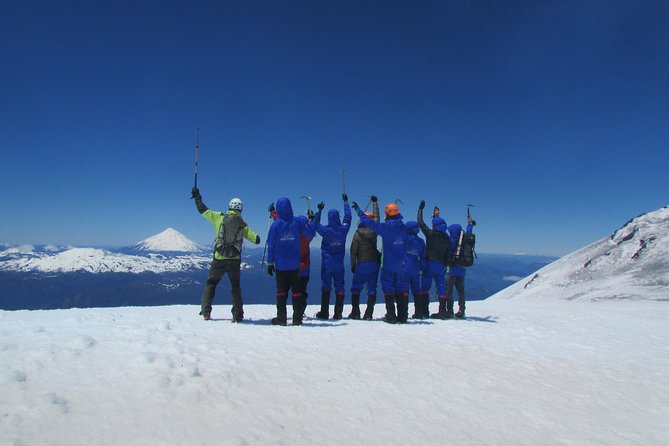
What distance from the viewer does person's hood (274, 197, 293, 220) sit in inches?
348

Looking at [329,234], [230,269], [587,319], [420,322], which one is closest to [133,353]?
[230,269]

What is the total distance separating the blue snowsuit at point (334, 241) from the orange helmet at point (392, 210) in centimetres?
121

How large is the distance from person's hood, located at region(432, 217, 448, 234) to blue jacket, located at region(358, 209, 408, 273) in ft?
7.58

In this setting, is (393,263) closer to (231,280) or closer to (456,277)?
(456,277)

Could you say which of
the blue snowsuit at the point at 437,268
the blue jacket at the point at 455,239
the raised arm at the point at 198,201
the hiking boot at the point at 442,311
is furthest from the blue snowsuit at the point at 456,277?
the raised arm at the point at 198,201

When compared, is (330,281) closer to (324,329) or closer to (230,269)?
(324,329)

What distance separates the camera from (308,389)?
462 centimetres

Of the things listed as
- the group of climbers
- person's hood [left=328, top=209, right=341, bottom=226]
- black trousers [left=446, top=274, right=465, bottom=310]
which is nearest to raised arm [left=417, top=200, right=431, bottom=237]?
the group of climbers

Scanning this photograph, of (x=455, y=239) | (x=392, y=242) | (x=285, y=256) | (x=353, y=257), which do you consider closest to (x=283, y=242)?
(x=285, y=256)

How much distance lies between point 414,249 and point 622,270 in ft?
75.5

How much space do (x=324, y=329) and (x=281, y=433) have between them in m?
4.84

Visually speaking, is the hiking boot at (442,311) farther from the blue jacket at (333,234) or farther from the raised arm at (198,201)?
the raised arm at (198,201)

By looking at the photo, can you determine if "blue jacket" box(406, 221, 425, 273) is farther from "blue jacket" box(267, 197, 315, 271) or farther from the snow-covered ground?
"blue jacket" box(267, 197, 315, 271)

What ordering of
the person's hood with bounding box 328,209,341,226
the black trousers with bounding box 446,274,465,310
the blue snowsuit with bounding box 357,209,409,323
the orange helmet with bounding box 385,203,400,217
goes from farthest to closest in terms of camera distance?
the black trousers with bounding box 446,274,465,310, the person's hood with bounding box 328,209,341,226, the orange helmet with bounding box 385,203,400,217, the blue snowsuit with bounding box 357,209,409,323
